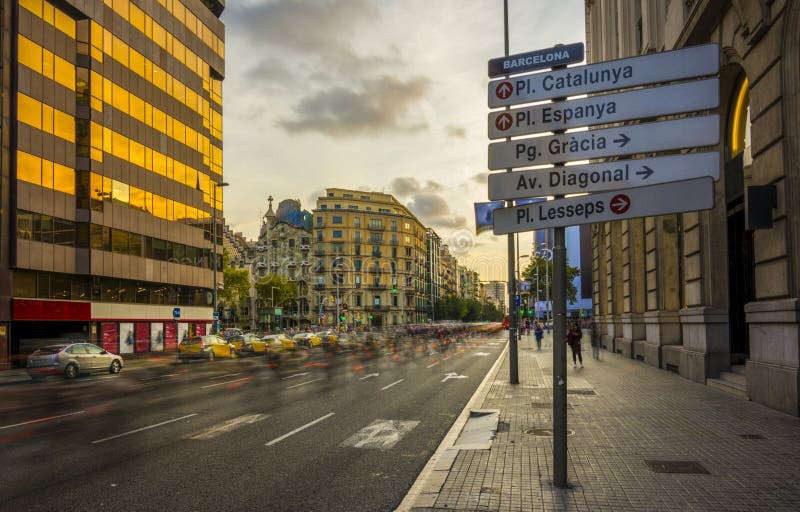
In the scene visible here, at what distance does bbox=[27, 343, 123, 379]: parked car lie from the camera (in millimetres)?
24078

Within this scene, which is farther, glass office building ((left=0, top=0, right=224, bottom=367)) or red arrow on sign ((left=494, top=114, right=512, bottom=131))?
glass office building ((left=0, top=0, right=224, bottom=367))

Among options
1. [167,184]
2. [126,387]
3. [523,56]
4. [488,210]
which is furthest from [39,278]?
[523,56]

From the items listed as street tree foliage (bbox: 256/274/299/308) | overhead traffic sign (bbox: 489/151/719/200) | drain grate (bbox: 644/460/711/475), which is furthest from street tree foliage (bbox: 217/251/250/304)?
overhead traffic sign (bbox: 489/151/719/200)

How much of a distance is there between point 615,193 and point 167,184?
1756 inches

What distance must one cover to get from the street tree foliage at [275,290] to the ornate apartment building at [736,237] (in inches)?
3479

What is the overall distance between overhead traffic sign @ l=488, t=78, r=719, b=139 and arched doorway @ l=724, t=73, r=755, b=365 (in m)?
11.7

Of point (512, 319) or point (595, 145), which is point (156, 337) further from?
point (595, 145)

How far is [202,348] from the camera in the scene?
3506cm

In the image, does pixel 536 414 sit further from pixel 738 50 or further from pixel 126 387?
pixel 126 387

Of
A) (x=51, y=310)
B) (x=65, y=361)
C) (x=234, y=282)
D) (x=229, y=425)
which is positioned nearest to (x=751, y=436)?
(x=229, y=425)

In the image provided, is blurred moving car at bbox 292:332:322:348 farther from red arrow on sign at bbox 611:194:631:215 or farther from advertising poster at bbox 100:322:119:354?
red arrow on sign at bbox 611:194:631:215

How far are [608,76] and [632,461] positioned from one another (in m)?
5.21

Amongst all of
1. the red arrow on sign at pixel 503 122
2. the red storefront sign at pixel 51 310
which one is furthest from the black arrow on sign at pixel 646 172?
the red storefront sign at pixel 51 310

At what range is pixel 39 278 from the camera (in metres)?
Answer: 34.0
